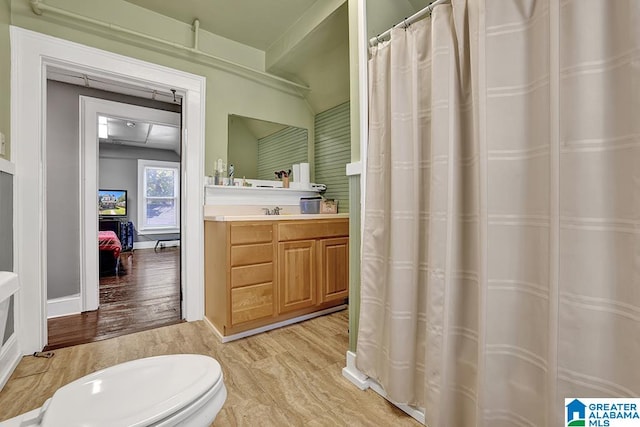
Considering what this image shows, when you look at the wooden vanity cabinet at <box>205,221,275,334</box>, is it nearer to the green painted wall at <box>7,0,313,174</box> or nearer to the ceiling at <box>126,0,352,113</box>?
the green painted wall at <box>7,0,313,174</box>

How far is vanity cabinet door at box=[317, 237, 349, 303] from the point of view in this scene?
252 cm

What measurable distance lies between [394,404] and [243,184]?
7.11 feet

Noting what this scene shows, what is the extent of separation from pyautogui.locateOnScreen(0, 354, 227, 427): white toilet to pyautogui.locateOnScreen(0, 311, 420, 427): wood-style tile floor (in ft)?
1.98

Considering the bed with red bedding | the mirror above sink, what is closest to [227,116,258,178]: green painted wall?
the mirror above sink

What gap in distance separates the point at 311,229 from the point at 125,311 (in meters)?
1.95

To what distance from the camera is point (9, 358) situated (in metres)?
1.67

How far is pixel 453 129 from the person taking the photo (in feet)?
3.66

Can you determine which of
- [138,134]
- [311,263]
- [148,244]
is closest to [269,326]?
[311,263]

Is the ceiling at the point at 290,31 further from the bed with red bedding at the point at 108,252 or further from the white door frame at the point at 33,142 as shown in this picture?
the bed with red bedding at the point at 108,252

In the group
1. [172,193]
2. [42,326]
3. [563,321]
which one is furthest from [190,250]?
[172,193]

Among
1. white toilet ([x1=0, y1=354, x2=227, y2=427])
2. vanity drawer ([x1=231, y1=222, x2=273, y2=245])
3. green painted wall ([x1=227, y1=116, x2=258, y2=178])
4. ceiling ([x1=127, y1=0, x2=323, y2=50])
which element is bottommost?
white toilet ([x1=0, y1=354, x2=227, y2=427])

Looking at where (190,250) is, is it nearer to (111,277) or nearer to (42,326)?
(42,326)

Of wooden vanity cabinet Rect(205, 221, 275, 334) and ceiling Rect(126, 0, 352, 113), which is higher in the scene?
ceiling Rect(126, 0, 352, 113)

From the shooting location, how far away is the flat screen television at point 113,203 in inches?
251
